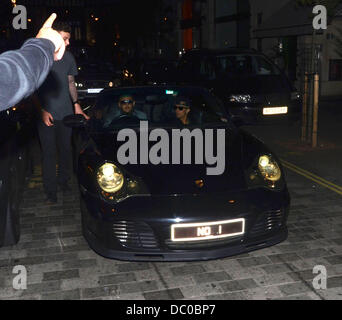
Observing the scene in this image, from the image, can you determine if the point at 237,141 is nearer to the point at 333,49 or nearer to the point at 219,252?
the point at 219,252

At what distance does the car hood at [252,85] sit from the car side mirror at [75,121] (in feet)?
20.7

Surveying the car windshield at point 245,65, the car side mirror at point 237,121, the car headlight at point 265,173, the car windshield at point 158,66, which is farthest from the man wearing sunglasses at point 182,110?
the car windshield at point 158,66

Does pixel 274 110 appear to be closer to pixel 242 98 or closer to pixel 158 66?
pixel 242 98

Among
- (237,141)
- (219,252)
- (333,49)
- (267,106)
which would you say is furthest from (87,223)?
(333,49)

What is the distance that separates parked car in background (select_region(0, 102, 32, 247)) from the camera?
13.4ft

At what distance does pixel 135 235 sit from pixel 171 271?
1.70ft

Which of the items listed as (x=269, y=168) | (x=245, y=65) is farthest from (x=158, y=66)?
(x=269, y=168)

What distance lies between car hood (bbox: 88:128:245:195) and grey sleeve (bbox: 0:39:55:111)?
2226 millimetres

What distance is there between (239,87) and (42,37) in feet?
31.4

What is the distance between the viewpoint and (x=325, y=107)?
1592cm

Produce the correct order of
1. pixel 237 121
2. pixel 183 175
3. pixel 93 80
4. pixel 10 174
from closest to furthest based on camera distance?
pixel 183 175
pixel 10 174
pixel 237 121
pixel 93 80

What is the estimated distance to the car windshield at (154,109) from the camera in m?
5.11

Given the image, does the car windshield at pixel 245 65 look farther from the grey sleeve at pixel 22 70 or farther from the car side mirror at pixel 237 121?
the grey sleeve at pixel 22 70

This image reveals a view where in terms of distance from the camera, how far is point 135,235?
→ 12.2 feet
